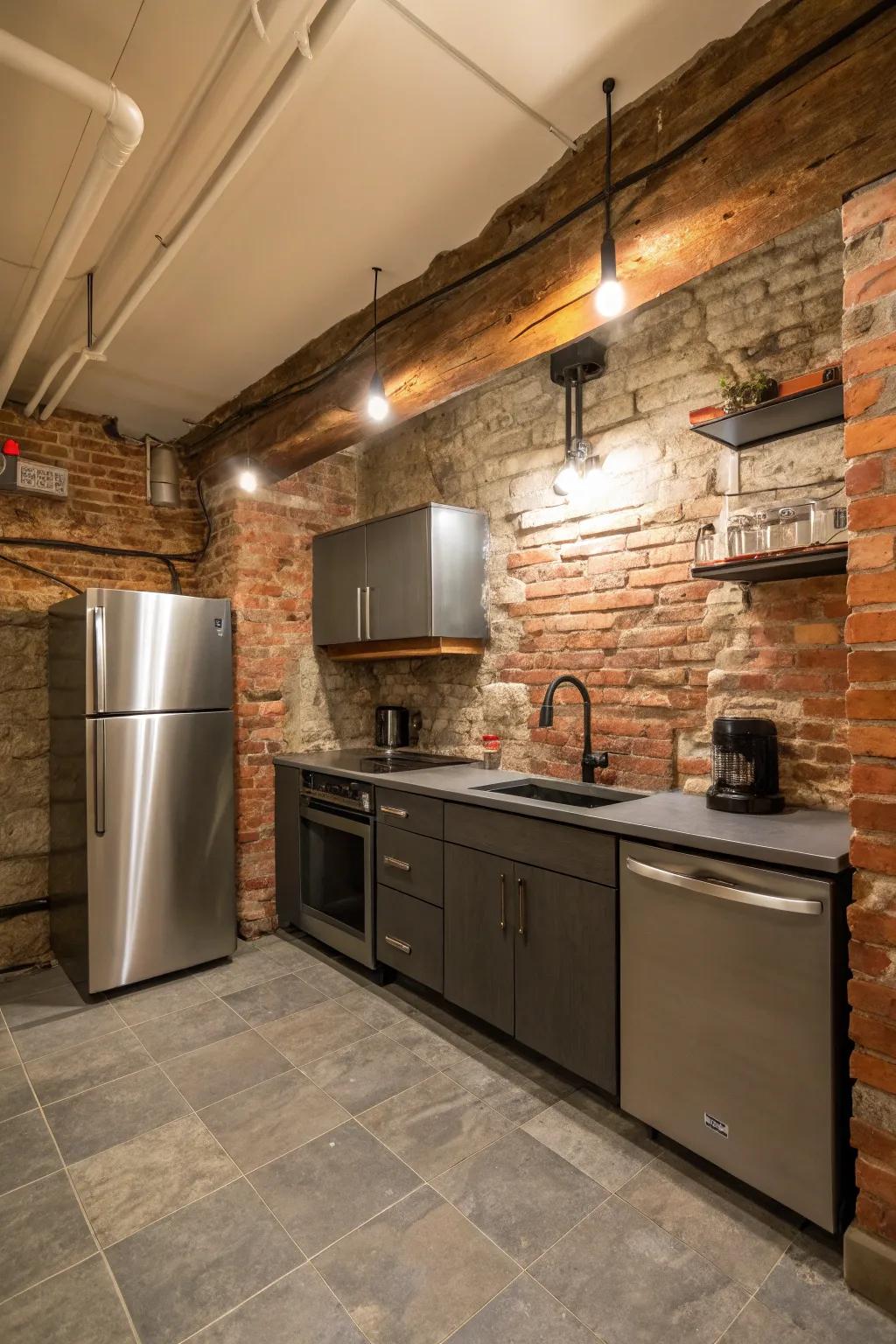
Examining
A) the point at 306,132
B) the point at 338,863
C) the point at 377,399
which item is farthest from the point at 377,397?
the point at 338,863

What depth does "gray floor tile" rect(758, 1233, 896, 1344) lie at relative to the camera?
1380mm

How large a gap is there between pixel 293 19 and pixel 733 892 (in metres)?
2.17

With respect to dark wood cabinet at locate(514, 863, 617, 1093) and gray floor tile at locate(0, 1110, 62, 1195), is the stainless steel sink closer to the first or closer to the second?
dark wood cabinet at locate(514, 863, 617, 1093)

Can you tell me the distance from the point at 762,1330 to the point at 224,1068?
5.82 feet

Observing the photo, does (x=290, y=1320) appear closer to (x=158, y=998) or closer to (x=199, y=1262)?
(x=199, y=1262)

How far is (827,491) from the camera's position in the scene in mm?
2111

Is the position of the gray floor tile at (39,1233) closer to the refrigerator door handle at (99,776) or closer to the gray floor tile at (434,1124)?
the gray floor tile at (434,1124)

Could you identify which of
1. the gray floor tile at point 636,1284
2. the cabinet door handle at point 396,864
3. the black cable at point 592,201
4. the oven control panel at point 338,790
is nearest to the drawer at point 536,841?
the cabinet door handle at point 396,864

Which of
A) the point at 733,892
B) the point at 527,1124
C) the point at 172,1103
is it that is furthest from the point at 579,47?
the point at 172,1103

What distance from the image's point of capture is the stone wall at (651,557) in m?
2.15

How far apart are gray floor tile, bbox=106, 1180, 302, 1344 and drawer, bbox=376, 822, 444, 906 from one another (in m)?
1.15

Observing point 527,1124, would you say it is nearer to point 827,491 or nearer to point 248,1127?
point 248,1127

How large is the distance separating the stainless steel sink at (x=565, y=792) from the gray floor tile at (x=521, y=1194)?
1127 mm

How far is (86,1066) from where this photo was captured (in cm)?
244
